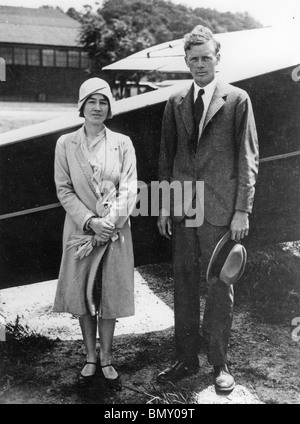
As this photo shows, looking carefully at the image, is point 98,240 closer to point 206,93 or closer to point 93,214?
point 93,214

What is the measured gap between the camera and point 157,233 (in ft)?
9.91

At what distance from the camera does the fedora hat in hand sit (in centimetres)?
245

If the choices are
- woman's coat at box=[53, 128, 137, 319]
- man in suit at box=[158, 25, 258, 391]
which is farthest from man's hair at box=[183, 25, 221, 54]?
woman's coat at box=[53, 128, 137, 319]

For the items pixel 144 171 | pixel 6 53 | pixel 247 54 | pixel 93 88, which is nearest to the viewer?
pixel 93 88

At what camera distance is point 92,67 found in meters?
10.6

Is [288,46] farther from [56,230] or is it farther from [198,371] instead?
[198,371]

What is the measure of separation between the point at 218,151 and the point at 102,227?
2.21ft

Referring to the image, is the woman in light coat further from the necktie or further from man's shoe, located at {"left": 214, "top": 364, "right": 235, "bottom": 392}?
man's shoe, located at {"left": 214, "top": 364, "right": 235, "bottom": 392}

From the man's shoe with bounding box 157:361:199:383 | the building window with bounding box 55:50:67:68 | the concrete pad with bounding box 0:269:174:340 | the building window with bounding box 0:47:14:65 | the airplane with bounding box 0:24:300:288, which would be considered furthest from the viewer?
the building window with bounding box 55:50:67:68

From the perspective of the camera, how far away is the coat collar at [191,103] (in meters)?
2.37

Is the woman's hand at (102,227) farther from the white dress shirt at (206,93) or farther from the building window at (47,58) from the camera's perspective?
the building window at (47,58)

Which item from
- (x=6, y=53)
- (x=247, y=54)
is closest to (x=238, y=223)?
(x=247, y=54)

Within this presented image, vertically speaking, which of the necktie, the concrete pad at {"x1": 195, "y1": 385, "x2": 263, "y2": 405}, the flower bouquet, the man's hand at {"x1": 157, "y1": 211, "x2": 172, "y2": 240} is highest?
the necktie

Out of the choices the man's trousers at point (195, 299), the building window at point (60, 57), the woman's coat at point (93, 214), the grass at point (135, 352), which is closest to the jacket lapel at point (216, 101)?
→ the woman's coat at point (93, 214)
